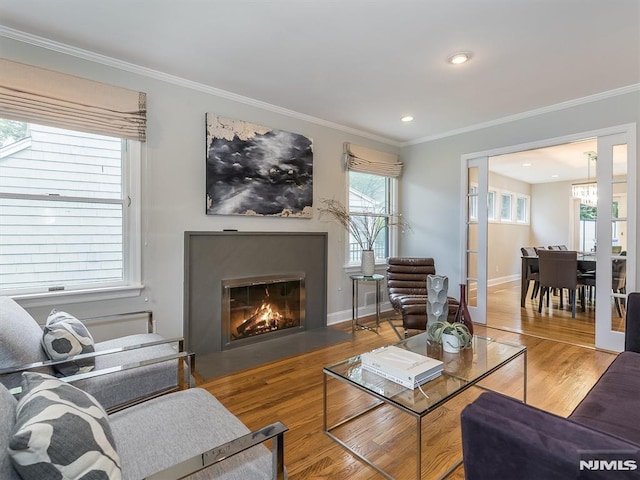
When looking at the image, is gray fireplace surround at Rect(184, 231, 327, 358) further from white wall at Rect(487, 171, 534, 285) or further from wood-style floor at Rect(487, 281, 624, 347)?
white wall at Rect(487, 171, 534, 285)

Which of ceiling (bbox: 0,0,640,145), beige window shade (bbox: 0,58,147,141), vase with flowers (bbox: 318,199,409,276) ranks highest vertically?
ceiling (bbox: 0,0,640,145)

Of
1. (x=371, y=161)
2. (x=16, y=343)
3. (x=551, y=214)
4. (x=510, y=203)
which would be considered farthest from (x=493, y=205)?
(x=16, y=343)

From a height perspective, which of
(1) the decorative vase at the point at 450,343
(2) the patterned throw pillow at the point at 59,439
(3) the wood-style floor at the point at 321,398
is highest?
(2) the patterned throw pillow at the point at 59,439

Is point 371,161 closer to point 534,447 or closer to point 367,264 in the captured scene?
point 367,264

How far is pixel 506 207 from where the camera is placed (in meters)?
7.79

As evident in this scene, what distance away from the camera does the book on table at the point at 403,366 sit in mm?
1689

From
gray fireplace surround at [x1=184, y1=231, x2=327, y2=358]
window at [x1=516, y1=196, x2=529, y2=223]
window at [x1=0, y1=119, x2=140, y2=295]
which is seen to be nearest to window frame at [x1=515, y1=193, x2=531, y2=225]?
window at [x1=516, y1=196, x2=529, y2=223]

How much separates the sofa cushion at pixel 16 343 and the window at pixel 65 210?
0.71 metres

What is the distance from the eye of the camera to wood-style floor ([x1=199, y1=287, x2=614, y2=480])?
1703 mm

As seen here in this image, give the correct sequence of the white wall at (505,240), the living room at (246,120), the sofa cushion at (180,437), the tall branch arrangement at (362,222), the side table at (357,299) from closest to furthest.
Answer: the sofa cushion at (180,437)
the living room at (246,120)
the side table at (357,299)
the tall branch arrangement at (362,222)
the white wall at (505,240)

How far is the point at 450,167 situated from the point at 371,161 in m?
1.07

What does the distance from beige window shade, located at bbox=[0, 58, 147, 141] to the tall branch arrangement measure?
7.11 feet

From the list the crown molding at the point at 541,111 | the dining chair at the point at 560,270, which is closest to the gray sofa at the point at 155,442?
the crown molding at the point at 541,111

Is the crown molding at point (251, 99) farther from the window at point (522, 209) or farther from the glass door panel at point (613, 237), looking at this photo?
the window at point (522, 209)
